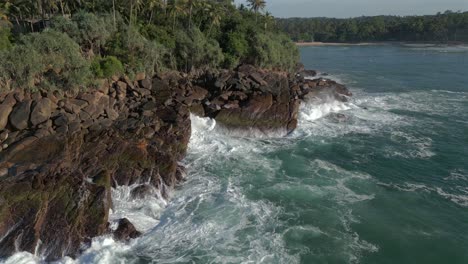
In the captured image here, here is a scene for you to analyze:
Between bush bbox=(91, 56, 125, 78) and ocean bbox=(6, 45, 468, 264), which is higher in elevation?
bush bbox=(91, 56, 125, 78)

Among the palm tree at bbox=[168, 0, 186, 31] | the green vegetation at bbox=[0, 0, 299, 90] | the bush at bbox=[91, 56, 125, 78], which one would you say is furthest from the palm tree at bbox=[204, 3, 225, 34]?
the bush at bbox=[91, 56, 125, 78]

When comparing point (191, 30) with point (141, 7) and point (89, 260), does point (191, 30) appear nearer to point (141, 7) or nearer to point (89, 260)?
point (141, 7)

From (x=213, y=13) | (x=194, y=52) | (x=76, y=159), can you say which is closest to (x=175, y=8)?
(x=194, y=52)

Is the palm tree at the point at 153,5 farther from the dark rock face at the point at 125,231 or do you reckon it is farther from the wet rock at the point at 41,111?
the dark rock face at the point at 125,231

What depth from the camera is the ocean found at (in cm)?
2072

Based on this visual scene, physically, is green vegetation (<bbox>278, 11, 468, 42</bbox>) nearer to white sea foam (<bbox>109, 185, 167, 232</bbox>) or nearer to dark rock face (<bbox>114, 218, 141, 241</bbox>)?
white sea foam (<bbox>109, 185, 167, 232</bbox>)

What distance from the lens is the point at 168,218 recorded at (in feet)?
78.1

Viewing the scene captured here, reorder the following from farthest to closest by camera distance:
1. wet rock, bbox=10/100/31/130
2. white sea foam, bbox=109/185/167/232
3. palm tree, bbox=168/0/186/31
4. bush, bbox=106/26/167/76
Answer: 1. palm tree, bbox=168/0/186/31
2. bush, bbox=106/26/167/76
3. wet rock, bbox=10/100/31/130
4. white sea foam, bbox=109/185/167/232

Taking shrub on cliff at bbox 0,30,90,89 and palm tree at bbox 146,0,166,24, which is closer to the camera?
shrub on cliff at bbox 0,30,90,89

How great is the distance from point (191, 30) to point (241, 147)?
75.7 ft

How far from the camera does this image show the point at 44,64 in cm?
3269

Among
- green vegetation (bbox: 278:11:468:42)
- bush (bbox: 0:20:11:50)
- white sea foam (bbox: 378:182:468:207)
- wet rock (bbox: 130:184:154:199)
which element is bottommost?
white sea foam (bbox: 378:182:468:207)

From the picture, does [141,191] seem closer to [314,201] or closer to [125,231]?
[125,231]

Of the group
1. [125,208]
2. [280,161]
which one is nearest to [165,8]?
[280,161]
